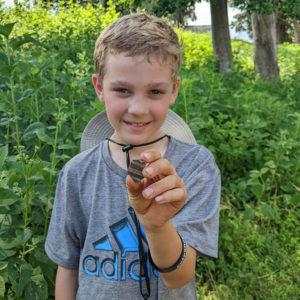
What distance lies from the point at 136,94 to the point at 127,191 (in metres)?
0.37

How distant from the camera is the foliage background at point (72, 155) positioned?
1814 millimetres

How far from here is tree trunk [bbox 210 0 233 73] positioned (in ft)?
30.5

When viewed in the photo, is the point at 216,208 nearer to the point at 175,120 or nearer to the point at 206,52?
the point at 175,120

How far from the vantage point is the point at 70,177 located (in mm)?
1518

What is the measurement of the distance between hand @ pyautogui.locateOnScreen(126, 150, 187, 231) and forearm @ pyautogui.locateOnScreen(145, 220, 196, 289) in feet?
0.23

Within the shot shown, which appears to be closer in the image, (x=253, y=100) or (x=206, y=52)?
(x=253, y=100)

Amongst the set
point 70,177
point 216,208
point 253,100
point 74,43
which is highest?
point 74,43

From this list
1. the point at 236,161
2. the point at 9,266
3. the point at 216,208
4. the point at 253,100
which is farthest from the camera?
the point at 253,100

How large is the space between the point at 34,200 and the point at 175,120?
83 centimetres

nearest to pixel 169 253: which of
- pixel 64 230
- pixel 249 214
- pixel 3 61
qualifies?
pixel 64 230

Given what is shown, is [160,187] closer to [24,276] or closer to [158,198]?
[158,198]

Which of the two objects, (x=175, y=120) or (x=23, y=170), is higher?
(x=175, y=120)

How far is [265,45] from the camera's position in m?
9.95

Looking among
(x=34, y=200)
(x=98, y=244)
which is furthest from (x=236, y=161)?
(x=98, y=244)
